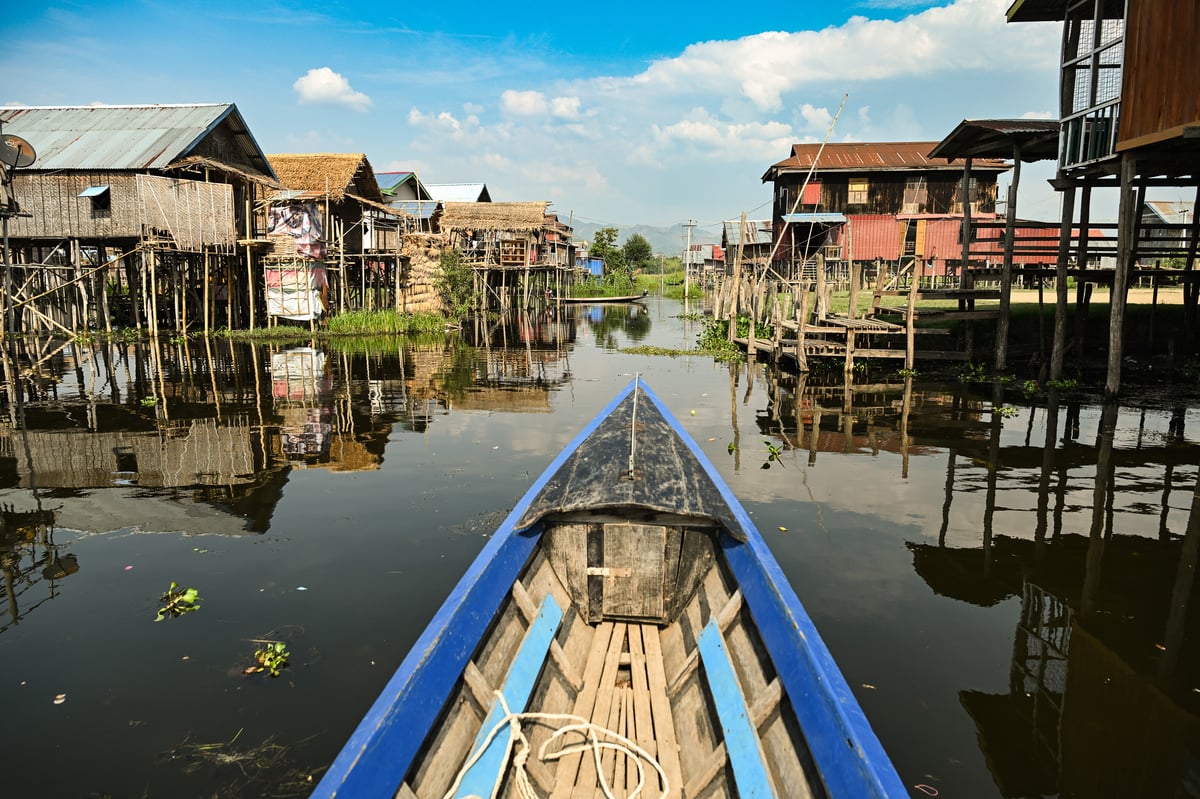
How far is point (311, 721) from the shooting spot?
12.4ft

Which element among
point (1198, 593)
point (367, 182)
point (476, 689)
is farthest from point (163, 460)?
point (367, 182)

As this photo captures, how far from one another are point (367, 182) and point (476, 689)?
2984cm

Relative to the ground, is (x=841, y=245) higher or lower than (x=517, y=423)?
higher

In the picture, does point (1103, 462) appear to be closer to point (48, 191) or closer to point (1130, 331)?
point (1130, 331)

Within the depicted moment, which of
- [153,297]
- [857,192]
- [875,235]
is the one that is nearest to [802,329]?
[153,297]

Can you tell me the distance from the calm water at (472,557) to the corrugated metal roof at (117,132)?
12.6 meters

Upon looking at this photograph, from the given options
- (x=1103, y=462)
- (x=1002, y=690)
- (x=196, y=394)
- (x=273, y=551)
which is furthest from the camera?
(x=196, y=394)

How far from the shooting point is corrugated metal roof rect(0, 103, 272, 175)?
2155 centimetres

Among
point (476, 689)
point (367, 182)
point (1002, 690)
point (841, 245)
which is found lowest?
point (1002, 690)

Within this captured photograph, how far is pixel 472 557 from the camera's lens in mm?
5777

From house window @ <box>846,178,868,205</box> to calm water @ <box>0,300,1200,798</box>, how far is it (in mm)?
25587

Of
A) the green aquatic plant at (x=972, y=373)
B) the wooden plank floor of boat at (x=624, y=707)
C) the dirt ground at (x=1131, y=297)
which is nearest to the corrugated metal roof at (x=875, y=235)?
the dirt ground at (x=1131, y=297)

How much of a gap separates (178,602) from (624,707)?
11.0ft

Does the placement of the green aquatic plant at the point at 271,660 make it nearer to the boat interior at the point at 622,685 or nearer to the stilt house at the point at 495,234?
the boat interior at the point at 622,685
